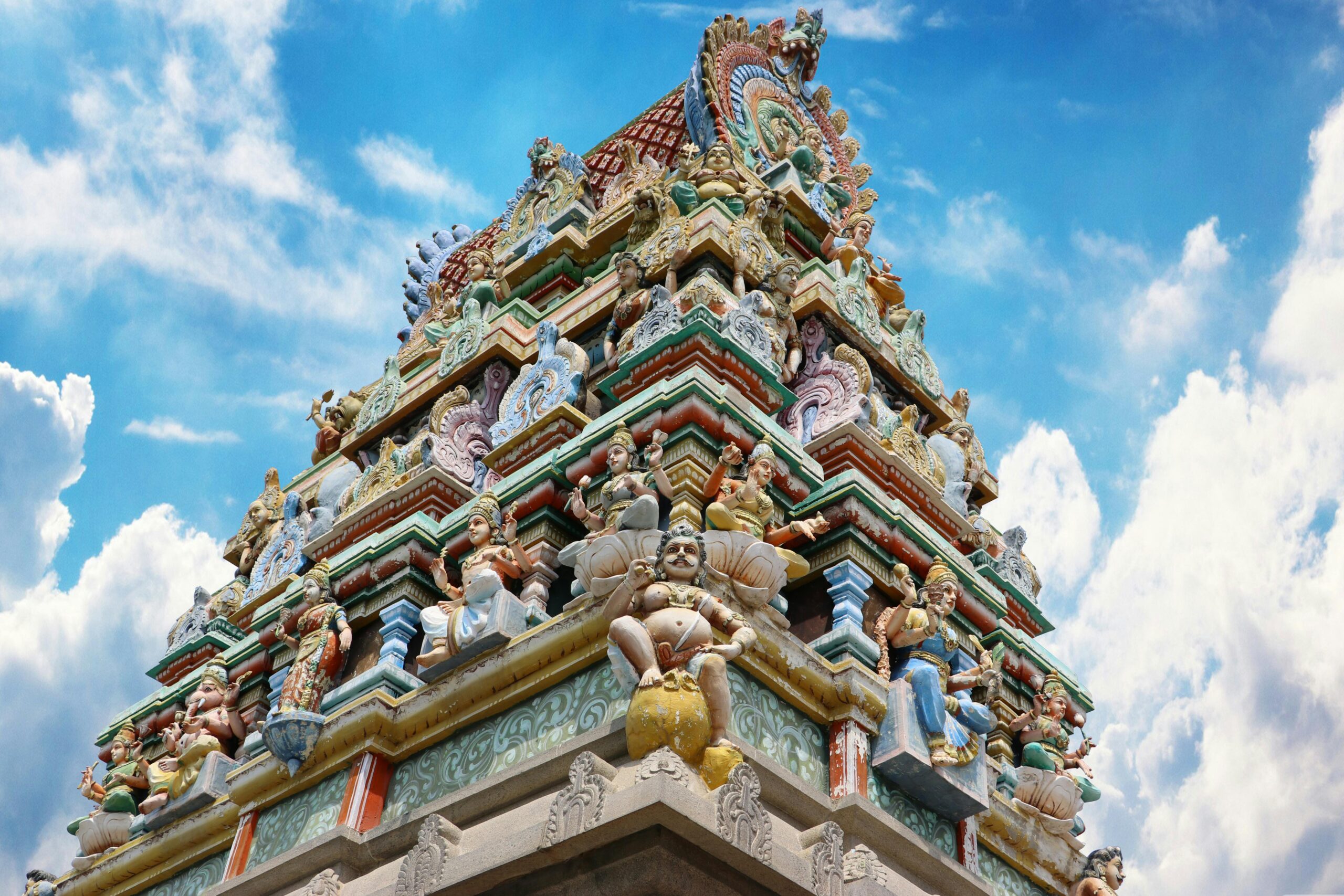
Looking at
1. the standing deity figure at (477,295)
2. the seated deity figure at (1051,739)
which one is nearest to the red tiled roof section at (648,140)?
the standing deity figure at (477,295)

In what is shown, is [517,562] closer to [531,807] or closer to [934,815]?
[531,807]

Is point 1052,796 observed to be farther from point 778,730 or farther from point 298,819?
point 298,819

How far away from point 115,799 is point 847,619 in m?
7.51

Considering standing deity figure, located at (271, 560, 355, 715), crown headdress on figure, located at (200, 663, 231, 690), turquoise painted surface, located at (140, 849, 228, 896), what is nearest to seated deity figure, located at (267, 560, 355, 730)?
standing deity figure, located at (271, 560, 355, 715)

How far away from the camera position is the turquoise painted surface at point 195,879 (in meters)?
11.6

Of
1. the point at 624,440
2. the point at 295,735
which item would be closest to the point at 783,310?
the point at 624,440

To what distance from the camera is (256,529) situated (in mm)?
16844

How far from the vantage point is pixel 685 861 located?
7750mm

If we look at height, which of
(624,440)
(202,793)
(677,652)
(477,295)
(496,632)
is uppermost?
(477,295)

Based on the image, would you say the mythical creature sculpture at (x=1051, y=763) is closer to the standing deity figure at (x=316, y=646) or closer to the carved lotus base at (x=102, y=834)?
the standing deity figure at (x=316, y=646)

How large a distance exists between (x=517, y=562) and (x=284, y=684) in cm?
227

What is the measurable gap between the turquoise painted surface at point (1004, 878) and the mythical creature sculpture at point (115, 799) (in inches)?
305

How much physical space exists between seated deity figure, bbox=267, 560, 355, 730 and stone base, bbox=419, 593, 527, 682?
54.7 inches

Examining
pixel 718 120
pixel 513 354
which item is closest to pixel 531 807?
pixel 513 354
